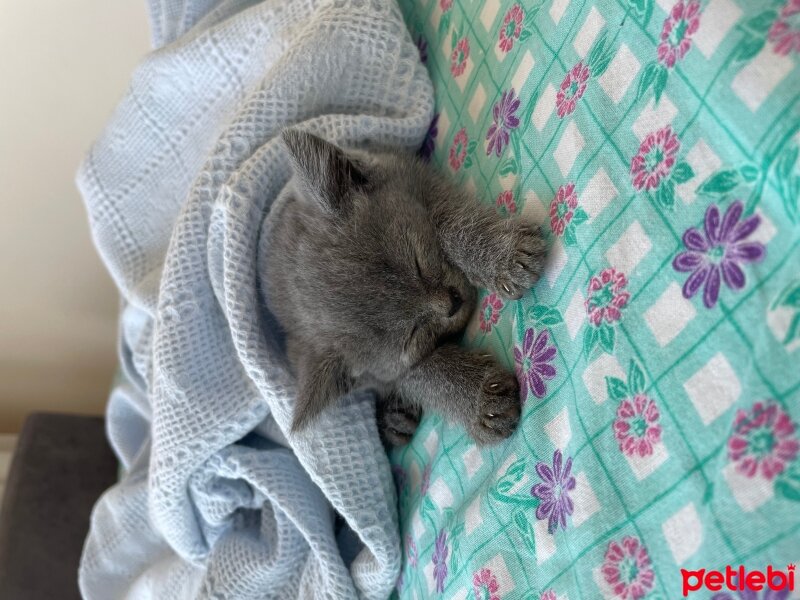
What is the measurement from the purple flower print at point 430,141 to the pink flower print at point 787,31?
67 cm

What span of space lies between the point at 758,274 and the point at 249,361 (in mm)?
770

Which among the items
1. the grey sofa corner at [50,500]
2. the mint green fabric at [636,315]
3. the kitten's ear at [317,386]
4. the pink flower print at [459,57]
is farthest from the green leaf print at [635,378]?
the grey sofa corner at [50,500]

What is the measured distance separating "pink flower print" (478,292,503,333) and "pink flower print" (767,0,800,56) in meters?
0.47

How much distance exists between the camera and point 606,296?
77 centimetres

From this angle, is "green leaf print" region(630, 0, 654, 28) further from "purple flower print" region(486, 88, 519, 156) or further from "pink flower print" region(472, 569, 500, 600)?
"pink flower print" region(472, 569, 500, 600)

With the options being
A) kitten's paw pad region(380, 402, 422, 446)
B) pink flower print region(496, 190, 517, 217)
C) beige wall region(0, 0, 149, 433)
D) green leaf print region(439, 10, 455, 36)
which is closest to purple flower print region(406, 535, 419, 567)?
kitten's paw pad region(380, 402, 422, 446)

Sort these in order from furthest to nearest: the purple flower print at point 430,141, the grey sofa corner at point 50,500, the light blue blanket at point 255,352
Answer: the grey sofa corner at point 50,500
the purple flower print at point 430,141
the light blue blanket at point 255,352

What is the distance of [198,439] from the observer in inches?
45.0

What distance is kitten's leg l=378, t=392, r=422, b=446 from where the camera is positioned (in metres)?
1.14

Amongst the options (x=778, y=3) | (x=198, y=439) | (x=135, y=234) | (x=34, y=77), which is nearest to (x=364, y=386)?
(x=198, y=439)

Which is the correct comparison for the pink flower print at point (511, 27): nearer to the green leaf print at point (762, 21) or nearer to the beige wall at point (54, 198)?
the green leaf print at point (762, 21)

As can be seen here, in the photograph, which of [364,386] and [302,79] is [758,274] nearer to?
[364,386]

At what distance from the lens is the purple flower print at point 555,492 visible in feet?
2.54

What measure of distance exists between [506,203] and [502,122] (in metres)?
0.13
